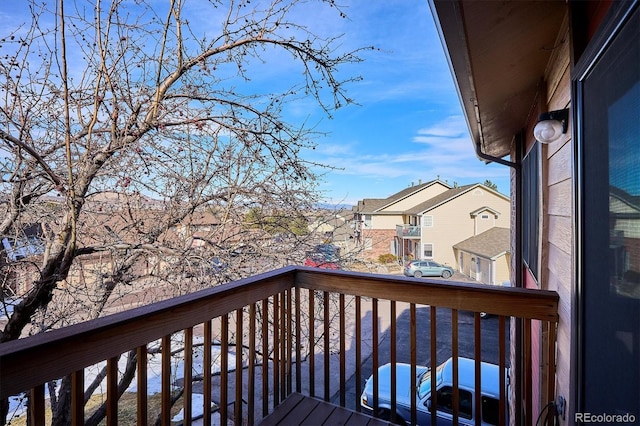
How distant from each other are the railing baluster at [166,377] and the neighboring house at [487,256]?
985 centimetres

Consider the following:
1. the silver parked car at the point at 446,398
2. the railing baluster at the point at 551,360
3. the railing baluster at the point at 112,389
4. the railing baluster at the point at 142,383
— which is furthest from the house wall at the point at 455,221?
the railing baluster at the point at 112,389

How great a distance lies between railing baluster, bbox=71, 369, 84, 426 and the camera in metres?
1.02

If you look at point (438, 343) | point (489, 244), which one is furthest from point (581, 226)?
point (489, 244)

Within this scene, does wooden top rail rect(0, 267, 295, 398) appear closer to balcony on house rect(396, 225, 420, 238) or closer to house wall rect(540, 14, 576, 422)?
house wall rect(540, 14, 576, 422)

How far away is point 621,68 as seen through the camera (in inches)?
33.9

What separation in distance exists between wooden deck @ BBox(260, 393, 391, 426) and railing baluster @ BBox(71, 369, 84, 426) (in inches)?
41.1

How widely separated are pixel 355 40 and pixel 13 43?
272 cm

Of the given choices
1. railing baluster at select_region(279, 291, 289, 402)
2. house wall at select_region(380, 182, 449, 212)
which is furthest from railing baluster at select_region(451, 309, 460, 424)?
house wall at select_region(380, 182, 449, 212)

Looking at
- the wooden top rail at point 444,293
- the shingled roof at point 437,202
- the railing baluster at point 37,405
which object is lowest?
the railing baluster at point 37,405

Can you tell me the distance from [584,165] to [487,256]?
33.4ft

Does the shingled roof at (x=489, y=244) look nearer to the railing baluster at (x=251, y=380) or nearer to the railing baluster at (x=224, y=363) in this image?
the railing baluster at (x=251, y=380)

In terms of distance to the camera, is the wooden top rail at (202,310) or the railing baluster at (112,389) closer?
the wooden top rail at (202,310)

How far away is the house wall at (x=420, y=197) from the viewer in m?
13.1

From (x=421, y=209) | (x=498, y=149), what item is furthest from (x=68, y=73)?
(x=421, y=209)
